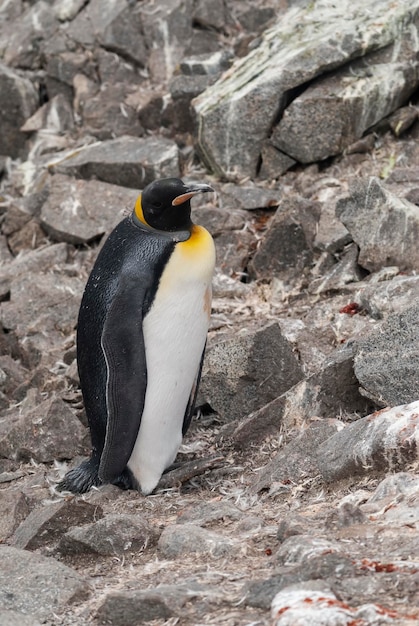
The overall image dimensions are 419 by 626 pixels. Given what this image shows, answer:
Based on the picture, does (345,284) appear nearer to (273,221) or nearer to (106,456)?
(273,221)

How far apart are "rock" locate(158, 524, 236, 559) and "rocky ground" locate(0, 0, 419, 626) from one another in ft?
0.04

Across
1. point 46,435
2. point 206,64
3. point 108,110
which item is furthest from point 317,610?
point 108,110

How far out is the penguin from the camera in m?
6.47

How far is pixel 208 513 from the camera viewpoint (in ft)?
18.1

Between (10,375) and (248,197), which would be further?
(248,197)

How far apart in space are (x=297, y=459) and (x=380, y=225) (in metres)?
2.70

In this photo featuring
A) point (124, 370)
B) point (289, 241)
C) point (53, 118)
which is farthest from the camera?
point (53, 118)

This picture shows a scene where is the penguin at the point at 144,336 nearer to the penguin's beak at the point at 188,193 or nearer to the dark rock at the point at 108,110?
the penguin's beak at the point at 188,193

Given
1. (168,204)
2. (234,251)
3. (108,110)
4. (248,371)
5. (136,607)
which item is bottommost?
(234,251)

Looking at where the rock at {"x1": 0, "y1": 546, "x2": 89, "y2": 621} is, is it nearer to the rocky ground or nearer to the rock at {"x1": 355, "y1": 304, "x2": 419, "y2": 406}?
the rocky ground

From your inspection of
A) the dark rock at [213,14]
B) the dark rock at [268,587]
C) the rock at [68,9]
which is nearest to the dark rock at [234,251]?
the dark rock at [213,14]

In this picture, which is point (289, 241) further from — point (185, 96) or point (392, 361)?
point (392, 361)

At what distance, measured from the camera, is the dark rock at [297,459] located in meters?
5.75

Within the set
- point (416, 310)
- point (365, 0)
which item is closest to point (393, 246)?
point (416, 310)
